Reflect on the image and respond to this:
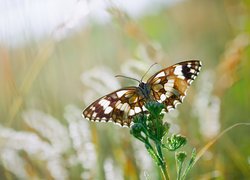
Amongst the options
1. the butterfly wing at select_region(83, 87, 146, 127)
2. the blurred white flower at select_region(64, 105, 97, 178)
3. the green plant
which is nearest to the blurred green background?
the blurred white flower at select_region(64, 105, 97, 178)

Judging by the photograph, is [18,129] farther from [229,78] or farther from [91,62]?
[229,78]

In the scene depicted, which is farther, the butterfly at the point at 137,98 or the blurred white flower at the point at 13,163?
the blurred white flower at the point at 13,163

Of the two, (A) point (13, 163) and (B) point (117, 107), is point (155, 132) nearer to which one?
(B) point (117, 107)

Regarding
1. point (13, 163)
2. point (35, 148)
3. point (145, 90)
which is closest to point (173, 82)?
point (145, 90)

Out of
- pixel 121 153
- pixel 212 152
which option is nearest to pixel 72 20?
pixel 121 153

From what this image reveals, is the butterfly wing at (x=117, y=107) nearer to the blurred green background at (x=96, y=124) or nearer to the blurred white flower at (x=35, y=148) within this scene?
the blurred green background at (x=96, y=124)

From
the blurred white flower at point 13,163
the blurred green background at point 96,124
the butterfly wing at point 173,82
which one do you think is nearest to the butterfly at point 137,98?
the butterfly wing at point 173,82

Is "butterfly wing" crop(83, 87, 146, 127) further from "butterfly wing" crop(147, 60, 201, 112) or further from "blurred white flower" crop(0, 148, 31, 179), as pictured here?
"blurred white flower" crop(0, 148, 31, 179)
